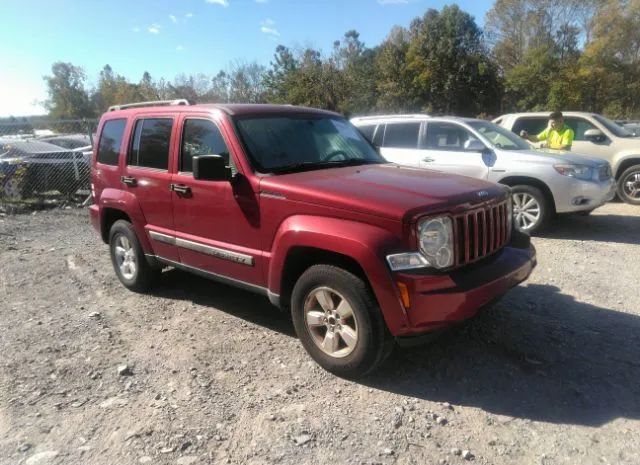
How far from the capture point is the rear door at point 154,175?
4496mm

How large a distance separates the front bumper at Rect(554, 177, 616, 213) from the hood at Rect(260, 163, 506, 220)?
393cm

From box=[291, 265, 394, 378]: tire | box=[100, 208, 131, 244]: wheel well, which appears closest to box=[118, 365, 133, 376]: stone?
box=[291, 265, 394, 378]: tire

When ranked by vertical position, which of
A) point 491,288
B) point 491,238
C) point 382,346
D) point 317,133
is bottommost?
point 382,346

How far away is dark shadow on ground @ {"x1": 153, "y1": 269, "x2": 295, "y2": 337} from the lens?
14.8 ft

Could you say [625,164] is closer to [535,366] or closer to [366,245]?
[535,366]

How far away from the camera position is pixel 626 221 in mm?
8203

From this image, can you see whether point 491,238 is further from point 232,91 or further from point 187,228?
point 232,91

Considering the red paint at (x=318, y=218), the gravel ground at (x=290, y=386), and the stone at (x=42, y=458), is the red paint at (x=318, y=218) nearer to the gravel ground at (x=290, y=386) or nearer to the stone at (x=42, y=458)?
the gravel ground at (x=290, y=386)

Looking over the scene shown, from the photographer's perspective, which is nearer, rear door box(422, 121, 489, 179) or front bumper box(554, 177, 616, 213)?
front bumper box(554, 177, 616, 213)

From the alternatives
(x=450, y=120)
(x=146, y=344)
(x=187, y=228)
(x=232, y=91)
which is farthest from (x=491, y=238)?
(x=232, y=91)

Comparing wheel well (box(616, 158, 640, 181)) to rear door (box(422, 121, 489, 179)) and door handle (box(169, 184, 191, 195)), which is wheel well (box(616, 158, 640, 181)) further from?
door handle (box(169, 184, 191, 195))

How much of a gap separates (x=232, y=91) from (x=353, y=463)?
33.0 metres

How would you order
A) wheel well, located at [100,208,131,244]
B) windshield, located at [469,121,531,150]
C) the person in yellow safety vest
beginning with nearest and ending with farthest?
wheel well, located at [100,208,131,244]
windshield, located at [469,121,531,150]
the person in yellow safety vest

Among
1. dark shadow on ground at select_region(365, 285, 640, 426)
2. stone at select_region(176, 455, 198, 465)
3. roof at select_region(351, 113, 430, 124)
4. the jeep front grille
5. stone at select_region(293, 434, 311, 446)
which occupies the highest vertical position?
roof at select_region(351, 113, 430, 124)
